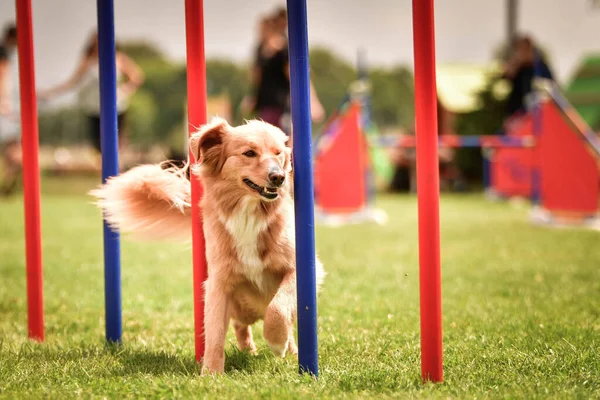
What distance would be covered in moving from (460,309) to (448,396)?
1716 mm

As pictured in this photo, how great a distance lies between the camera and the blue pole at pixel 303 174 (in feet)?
7.59

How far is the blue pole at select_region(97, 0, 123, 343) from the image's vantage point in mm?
2979

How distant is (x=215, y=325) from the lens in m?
2.64

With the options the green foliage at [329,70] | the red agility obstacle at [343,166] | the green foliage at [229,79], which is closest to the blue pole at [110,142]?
the red agility obstacle at [343,166]

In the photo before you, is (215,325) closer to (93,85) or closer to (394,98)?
(93,85)

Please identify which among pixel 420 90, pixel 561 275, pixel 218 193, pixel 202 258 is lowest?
pixel 561 275

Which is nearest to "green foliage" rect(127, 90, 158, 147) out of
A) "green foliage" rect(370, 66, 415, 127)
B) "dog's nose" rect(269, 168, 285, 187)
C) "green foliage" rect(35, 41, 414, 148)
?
"green foliage" rect(35, 41, 414, 148)

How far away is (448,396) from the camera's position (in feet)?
7.02

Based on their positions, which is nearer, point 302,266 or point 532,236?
point 302,266

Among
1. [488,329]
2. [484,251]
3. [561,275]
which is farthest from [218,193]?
[484,251]

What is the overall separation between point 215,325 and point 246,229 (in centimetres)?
41

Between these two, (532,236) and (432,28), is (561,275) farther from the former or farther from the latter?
(432,28)

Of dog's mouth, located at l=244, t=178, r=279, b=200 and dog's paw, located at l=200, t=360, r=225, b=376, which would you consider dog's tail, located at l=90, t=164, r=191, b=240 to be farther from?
dog's paw, located at l=200, t=360, r=225, b=376

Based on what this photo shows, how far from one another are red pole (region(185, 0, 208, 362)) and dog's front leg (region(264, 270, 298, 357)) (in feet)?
1.16
